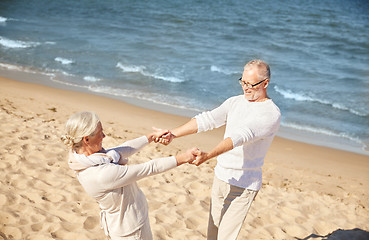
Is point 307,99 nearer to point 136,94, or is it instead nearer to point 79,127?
point 136,94

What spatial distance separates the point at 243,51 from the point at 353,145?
10.9 meters

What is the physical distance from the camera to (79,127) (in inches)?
116

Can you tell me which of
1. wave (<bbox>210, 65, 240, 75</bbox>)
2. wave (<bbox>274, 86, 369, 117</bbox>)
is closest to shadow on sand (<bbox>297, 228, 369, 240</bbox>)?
wave (<bbox>274, 86, 369, 117</bbox>)

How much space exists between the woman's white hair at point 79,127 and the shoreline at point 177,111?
8408mm

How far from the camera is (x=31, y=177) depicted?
20.6 ft

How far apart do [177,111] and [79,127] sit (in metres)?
9.22

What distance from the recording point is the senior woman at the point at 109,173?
2989 mm

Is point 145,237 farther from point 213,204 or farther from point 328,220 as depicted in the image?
point 328,220

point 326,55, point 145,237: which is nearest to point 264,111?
point 145,237

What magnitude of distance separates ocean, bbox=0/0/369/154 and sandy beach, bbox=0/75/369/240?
251 cm

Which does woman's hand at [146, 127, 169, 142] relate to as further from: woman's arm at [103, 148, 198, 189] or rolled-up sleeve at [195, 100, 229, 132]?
woman's arm at [103, 148, 198, 189]

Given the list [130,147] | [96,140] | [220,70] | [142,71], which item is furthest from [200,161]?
[220,70]

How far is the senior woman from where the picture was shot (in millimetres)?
2989

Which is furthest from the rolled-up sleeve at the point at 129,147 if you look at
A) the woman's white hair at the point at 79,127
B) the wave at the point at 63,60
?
the wave at the point at 63,60
